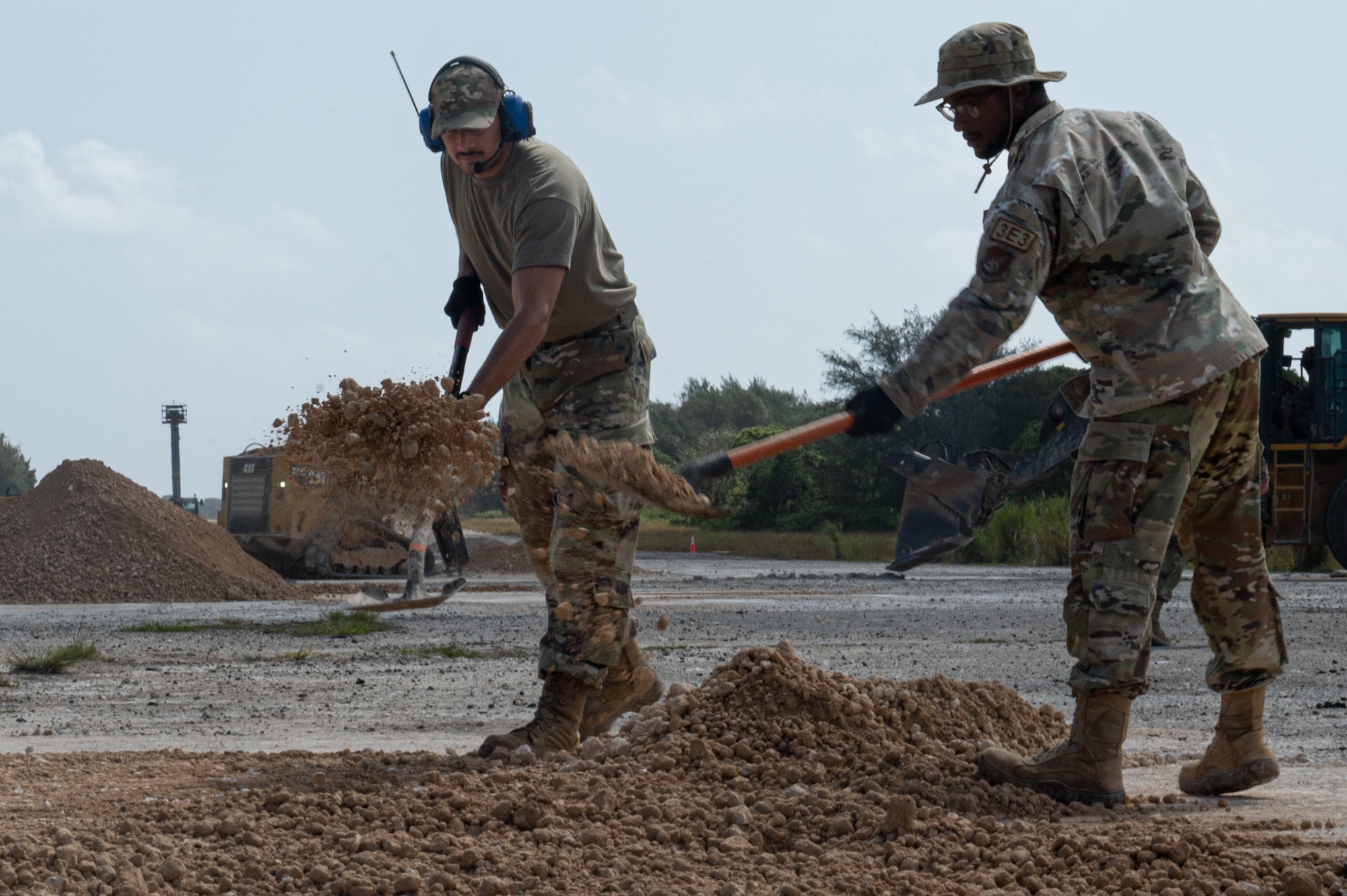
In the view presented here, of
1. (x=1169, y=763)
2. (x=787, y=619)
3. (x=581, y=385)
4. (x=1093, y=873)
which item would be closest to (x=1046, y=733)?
(x=1169, y=763)

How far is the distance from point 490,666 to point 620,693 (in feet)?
12.9

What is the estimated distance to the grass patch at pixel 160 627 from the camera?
37.4 feet

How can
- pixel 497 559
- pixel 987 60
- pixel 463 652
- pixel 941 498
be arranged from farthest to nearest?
pixel 497 559
pixel 941 498
pixel 463 652
pixel 987 60

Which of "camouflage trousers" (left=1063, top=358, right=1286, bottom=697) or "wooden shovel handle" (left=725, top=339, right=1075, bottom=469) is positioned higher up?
"wooden shovel handle" (left=725, top=339, right=1075, bottom=469)

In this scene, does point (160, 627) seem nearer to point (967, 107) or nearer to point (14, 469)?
point (967, 107)

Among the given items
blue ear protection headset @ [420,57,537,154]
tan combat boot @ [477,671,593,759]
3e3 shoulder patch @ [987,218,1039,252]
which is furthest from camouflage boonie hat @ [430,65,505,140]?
tan combat boot @ [477,671,593,759]

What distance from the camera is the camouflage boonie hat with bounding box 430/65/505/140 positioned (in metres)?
3.95

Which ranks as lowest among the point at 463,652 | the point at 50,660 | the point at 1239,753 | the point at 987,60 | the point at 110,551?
the point at 463,652

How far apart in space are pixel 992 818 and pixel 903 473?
1126 cm

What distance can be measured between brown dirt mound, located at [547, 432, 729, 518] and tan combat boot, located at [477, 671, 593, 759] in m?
0.66

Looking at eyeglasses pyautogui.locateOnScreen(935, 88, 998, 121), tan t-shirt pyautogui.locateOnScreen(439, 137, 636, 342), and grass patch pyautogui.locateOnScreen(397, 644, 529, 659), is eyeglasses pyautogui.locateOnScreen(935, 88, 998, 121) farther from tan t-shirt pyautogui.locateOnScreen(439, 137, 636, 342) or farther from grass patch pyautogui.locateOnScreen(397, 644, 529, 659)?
grass patch pyautogui.locateOnScreen(397, 644, 529, 659)

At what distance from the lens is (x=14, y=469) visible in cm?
7525

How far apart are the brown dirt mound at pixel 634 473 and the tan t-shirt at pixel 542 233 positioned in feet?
1.39

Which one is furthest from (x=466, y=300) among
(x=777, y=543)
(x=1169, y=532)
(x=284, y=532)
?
(x=777, y=543)
